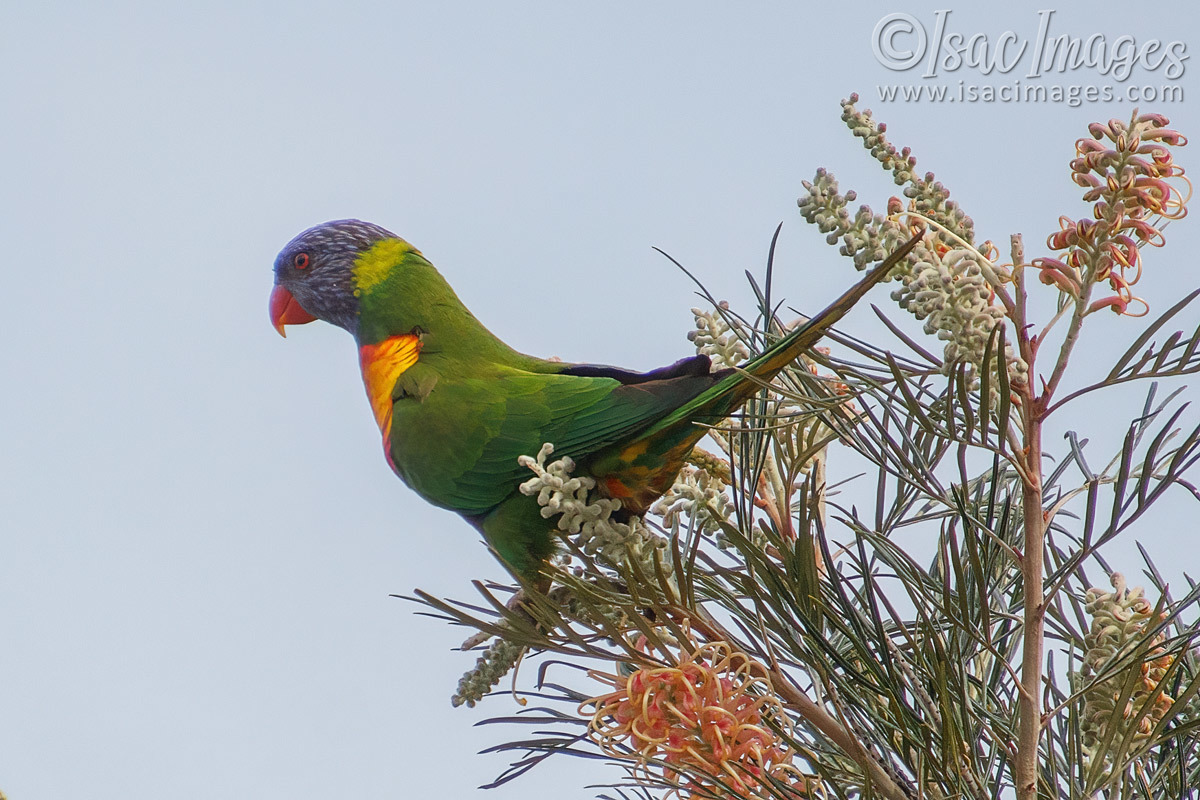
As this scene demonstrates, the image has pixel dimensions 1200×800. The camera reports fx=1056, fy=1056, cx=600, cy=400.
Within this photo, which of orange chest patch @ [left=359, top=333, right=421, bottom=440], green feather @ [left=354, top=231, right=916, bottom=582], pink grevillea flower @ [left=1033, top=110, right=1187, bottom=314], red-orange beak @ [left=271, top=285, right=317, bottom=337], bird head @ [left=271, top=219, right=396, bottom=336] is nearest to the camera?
pink grevillea flower @ [left=1033, top=110, right=1187, bottom=314]

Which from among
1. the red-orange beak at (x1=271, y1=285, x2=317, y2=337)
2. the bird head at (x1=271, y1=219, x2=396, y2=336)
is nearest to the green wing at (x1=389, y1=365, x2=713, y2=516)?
the bird head at (x1=271, y1=219, x2=396, y2=336)

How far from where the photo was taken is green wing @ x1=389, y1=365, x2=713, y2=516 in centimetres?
122

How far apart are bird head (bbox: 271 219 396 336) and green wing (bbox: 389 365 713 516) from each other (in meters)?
0.29

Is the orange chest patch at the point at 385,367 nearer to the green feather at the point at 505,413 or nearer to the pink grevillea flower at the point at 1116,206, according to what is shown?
the green feather at the point at 505,413

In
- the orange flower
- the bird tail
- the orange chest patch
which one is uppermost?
the orange chest patch

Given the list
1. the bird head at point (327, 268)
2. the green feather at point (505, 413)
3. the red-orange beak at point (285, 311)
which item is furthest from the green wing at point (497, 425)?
the red-orange beak at point (285, 311)

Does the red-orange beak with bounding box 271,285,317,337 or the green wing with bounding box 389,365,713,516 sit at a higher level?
the red-orange beak with bounding box 271,285,317,337

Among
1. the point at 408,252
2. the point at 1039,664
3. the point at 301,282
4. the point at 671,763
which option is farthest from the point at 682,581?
the point at 301,282

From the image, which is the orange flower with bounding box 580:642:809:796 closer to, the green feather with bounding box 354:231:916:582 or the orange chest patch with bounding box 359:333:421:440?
the green feather with bounding box 354:231:916:582

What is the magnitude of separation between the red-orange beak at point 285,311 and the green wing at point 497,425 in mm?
412

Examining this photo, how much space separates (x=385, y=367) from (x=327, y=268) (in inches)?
9.8

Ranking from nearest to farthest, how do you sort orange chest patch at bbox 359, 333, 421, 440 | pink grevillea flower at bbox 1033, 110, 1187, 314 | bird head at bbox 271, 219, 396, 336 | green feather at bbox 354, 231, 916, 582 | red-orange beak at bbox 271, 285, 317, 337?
pink grevillea flower at bbox 1033, 110, 1187, 314 < green feather at bbox 354, 231, 916, 582 < orange chest patch at bbox 359, 333, 421, 440 < bird head at bbox 271, 219, 396, 336 < red-orange beak at bbox 271, 285, 317, 337

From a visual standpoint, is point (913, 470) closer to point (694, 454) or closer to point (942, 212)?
point (942, 212)

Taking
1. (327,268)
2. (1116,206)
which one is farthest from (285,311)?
(1116,206)
